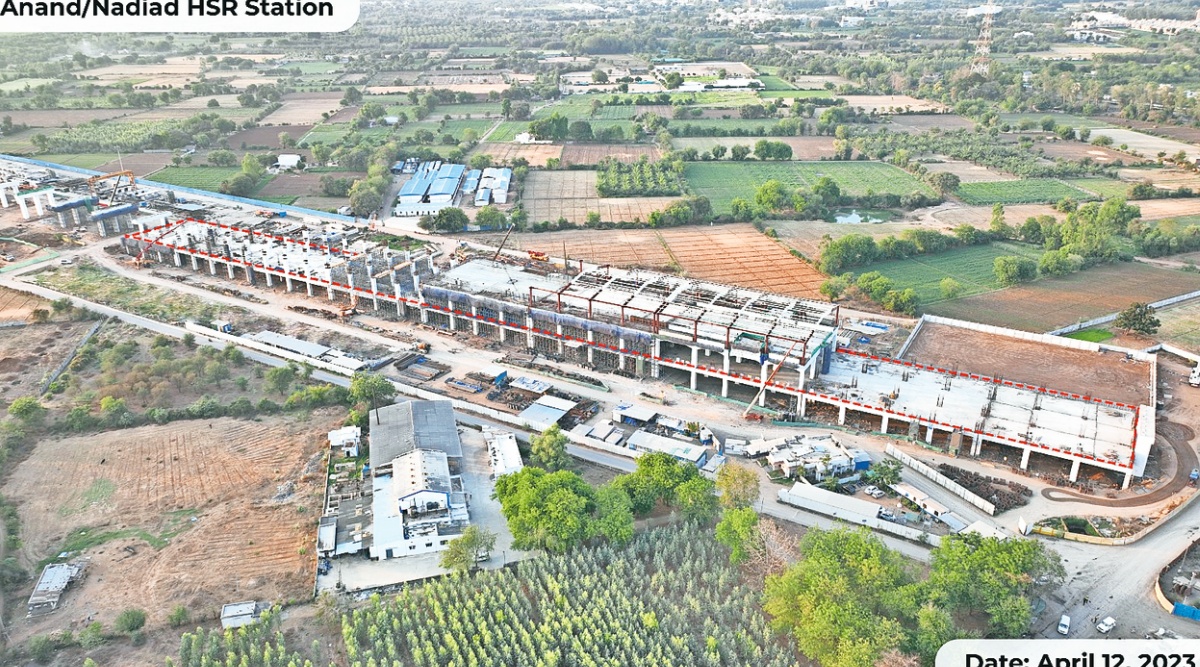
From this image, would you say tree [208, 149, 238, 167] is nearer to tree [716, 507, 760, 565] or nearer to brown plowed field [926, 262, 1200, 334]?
brown plowed field [926, 262, 1200, 334]

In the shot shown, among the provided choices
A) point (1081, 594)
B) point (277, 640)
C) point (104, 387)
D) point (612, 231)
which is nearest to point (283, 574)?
point (277, 640)

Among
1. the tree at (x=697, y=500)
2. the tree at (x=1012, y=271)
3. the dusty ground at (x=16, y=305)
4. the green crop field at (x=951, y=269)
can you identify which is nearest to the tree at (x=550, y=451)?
the tree at (x=697, y=500)

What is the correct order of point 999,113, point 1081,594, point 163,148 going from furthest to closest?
point 999,113, point 163,148, point 1081,594

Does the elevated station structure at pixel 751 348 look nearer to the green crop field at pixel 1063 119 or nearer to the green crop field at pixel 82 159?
the green crop field at pixel 82 159

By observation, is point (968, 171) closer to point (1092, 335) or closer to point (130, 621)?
point (1092, 335)

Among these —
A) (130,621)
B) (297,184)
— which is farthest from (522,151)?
(130,621)

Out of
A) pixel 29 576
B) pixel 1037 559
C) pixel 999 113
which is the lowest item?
pixel 29 576

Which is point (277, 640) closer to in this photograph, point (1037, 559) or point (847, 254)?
point (1037, 559)
